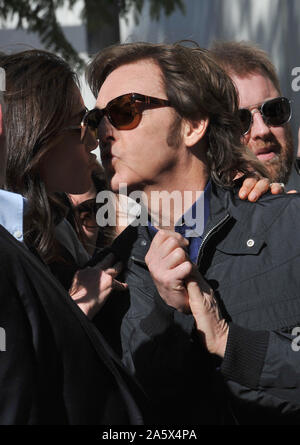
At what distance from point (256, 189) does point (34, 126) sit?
81 centimetres

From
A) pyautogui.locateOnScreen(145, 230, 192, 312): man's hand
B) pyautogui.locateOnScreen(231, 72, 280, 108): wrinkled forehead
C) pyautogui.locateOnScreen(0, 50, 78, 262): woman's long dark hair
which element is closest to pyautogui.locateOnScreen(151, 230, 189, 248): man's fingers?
pyautogui.locateOnScreen(145, 230, 192, 312): man's hand

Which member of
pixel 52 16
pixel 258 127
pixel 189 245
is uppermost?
pixel 52 16

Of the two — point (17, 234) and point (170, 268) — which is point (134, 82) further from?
point (17, 234)

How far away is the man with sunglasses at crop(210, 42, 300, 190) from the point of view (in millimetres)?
3326

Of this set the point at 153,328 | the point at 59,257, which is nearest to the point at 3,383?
the point at 153,328

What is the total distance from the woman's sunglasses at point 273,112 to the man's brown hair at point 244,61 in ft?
0.59

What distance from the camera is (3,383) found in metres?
1.33

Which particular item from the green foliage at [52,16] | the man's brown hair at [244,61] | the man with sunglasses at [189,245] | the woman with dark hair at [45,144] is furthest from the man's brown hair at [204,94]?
the green foliage at [52,16]

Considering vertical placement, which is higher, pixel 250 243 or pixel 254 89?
pixel 254 89

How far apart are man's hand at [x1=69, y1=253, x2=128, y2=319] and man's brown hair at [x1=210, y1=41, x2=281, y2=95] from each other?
140 cm

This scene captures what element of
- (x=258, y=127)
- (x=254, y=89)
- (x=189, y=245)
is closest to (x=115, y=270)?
(x=189, y=245)

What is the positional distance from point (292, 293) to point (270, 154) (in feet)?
4.39

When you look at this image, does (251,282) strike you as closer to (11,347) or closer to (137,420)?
(137,420)

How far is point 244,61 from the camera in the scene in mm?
3502
